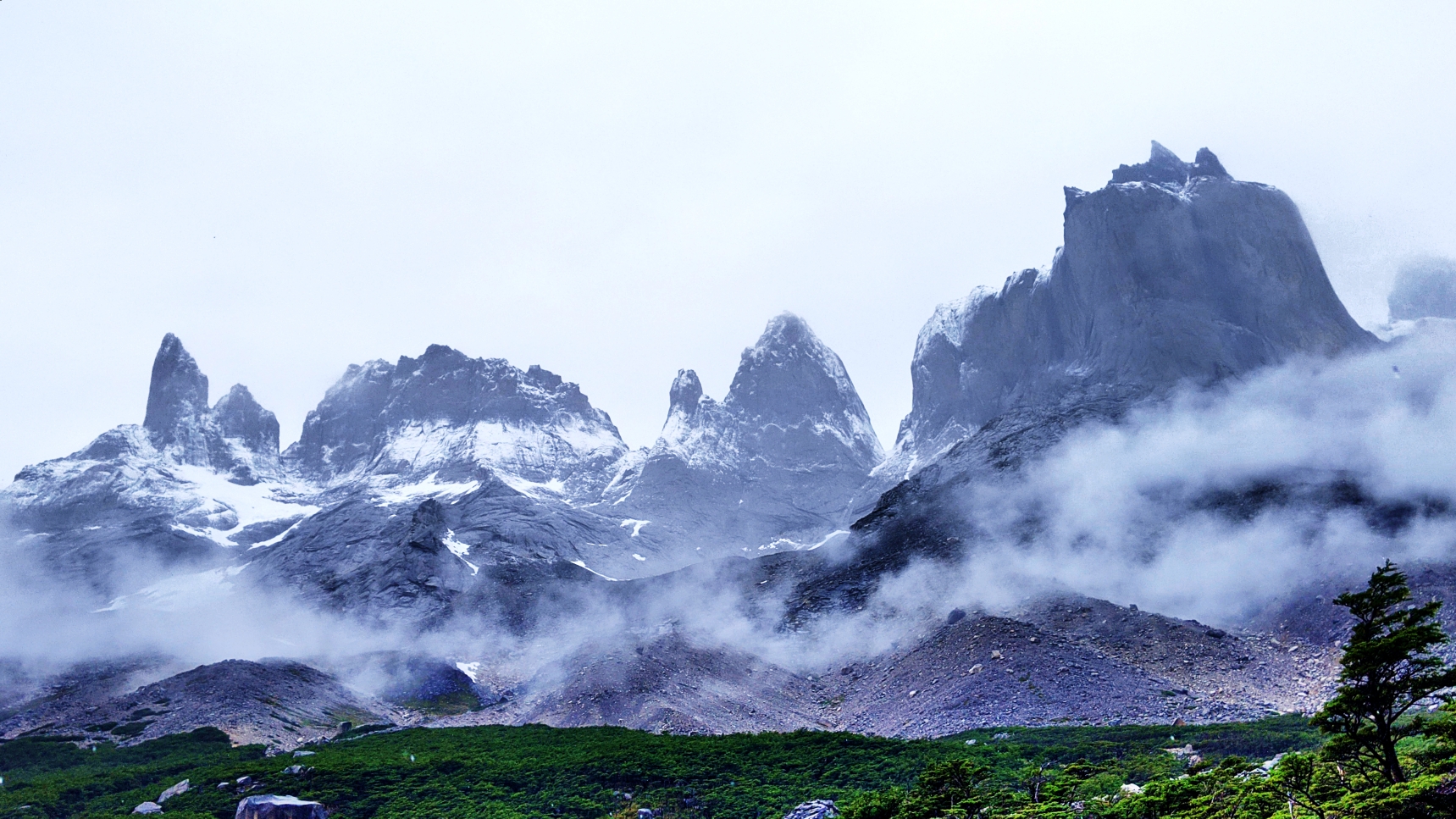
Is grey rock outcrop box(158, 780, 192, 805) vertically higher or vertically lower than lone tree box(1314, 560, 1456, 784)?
lower

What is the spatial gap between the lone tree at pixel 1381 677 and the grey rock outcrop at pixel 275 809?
181ft

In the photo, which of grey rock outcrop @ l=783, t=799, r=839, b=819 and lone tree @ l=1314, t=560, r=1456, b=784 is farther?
grey rock outcrop @ l=783, t=799, r=839, b=819

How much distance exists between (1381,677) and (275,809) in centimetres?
5873

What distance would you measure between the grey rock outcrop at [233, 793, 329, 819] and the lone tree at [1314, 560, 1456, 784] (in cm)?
5520

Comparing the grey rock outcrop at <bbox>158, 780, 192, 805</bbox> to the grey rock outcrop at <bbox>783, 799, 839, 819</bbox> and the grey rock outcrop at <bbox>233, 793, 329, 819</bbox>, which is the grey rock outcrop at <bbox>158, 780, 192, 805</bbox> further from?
the grey rock outcrop at <bbox>783, 799, 839, 819</bbox>

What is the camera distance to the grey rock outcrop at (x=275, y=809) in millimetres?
57250

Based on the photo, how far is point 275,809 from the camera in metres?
57.6

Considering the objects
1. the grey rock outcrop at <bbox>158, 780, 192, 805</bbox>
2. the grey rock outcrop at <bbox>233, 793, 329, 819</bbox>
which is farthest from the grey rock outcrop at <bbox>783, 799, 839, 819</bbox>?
the grey rock outcrop at <bbox>158, 780, 192, 805</bbox>

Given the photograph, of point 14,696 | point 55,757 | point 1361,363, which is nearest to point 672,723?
point 55,757

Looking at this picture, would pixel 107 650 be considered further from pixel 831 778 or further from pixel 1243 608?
pixel 1243 608

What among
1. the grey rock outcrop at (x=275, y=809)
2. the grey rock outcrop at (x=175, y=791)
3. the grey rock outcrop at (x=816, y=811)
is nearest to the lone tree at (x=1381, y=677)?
the grey rock outcrop at (x=816, y=811)

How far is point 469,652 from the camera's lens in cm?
16138

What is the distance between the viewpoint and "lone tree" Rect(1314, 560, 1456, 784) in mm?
31016

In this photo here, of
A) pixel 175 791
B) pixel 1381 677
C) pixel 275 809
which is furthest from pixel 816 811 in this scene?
pixel 175 791
